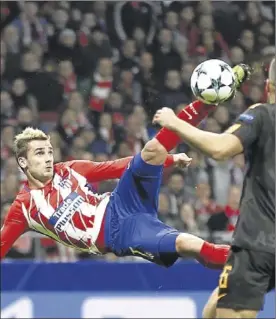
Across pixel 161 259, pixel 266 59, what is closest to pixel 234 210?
pixel 266 59

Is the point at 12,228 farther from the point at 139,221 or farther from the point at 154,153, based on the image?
the point at 154,153

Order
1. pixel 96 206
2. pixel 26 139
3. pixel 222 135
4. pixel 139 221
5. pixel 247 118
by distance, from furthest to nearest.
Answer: pixel 26 139 → pixel 96 206 → pixel 139 221 → pixel 247 118 → pixel 222 135

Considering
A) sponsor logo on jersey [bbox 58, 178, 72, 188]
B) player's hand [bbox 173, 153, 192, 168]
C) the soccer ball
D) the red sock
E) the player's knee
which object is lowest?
sponsor logo on jersey [bbox 58, 178, 72, 188]

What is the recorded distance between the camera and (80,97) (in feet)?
40.0

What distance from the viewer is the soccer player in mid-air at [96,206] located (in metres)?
6.99

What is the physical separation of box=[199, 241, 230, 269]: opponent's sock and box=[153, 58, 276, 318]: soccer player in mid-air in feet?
3.73

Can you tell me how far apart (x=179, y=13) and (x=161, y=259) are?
641 centimetres

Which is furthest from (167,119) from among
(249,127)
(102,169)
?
(102,169)

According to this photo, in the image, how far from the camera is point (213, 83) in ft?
20.8

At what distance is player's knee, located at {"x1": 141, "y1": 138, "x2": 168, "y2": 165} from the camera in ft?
22.4

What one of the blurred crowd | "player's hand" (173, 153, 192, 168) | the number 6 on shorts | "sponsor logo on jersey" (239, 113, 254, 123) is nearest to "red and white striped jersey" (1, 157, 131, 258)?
"player's hand" (173, 153, 192, 168)

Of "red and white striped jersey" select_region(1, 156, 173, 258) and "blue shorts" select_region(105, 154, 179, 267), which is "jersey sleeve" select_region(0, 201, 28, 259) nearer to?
"red and white striped jersey" select_region(1, 156, 173, 258)

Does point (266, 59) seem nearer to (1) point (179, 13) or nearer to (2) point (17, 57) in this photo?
(1) point (179, 13)

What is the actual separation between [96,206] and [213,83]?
59.8 inches
